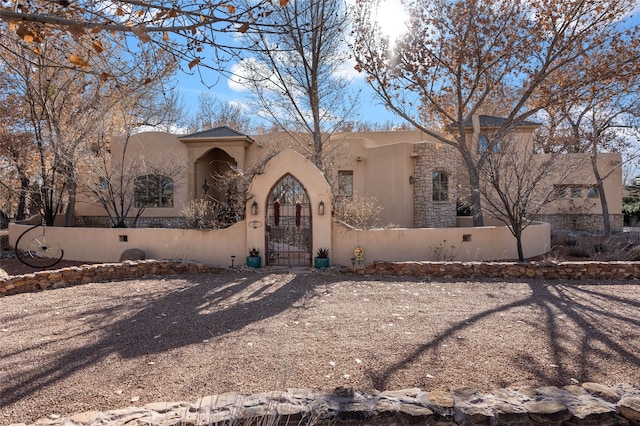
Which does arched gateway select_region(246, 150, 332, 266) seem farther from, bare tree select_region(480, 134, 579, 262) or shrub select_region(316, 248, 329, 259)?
bare tree select_region(480, 134, 579, 262)

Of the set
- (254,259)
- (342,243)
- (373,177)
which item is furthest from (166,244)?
(373,177)

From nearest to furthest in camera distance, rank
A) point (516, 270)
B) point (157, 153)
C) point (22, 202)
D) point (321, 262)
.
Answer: point (516, 270)
point (321, 262)
point (157, 153)
point (22, 202)

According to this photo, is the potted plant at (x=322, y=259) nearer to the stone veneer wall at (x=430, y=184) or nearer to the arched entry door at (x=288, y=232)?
the arched entry door at (x=288, y=232)

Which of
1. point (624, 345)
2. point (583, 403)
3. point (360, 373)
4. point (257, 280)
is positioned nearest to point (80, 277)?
point (257, 280)

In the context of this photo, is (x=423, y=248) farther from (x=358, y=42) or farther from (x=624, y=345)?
(x=358, y=42)

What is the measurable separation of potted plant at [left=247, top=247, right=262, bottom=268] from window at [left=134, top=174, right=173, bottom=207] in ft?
29.9

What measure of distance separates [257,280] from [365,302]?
310cm

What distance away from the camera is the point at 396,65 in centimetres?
1364

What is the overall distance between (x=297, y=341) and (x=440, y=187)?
45.9ft

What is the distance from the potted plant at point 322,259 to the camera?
10.3 metres

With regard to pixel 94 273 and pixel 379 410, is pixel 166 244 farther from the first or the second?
pixel 379 410

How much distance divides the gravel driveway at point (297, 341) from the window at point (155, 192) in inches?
423

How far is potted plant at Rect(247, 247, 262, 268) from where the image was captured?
34.2ft

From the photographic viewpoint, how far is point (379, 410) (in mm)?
2996
